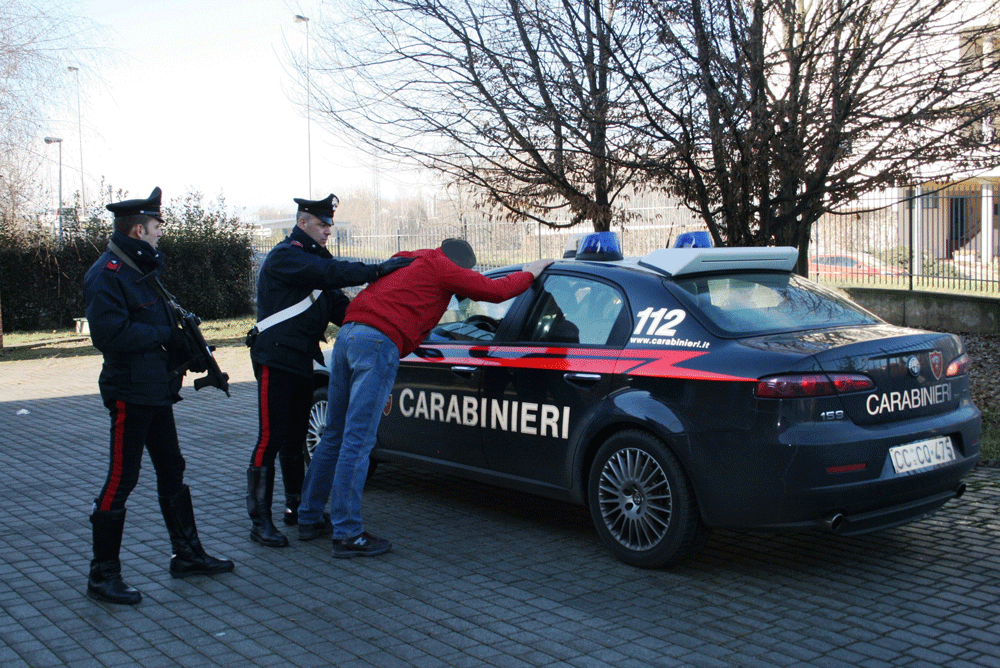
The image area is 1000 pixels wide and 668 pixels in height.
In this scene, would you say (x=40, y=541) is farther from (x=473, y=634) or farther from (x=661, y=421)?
(x=661, y=421)

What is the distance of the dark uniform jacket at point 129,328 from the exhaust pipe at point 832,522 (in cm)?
316

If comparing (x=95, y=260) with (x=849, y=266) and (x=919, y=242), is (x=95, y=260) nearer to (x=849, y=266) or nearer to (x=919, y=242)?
(x=849, y=266)

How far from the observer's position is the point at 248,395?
11.7 metres

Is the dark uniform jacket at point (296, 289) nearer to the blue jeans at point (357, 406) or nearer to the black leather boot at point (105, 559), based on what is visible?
the blue jeans at point (357, 406)

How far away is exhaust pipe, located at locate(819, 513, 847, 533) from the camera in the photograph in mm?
4258

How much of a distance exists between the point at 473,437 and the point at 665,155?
14.5 feet

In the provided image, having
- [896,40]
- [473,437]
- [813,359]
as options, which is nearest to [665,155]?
[896,40]

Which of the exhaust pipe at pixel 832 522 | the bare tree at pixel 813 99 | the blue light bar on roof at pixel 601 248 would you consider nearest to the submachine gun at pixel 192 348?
the blue light bar on roof at pixel 601 248

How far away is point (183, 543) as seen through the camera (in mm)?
4898

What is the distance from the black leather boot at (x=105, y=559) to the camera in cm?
451

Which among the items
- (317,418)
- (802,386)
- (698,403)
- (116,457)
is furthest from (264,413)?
(802,386)

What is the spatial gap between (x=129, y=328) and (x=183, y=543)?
1.20m

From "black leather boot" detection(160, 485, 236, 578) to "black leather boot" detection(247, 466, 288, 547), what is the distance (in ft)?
1.64

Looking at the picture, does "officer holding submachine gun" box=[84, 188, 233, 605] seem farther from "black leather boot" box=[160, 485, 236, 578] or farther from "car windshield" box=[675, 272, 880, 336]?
"car windshield" box=[675, 272, 880, 336]
